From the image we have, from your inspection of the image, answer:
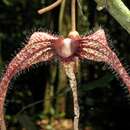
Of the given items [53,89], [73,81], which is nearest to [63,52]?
[73,81]

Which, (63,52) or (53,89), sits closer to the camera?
(63,52)

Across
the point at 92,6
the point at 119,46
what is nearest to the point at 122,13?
the point at 92,6

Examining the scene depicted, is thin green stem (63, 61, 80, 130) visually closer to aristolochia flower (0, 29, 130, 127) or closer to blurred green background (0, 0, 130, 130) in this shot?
aristolochia flower (0, 29, 130, 127)

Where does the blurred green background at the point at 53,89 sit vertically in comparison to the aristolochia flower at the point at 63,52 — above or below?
above

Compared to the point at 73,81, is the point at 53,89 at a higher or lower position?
higher

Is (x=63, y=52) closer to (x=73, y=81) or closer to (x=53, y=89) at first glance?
(x=73, y=81)

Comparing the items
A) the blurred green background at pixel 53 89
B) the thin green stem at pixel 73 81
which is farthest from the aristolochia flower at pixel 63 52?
the blurred green background at pixel 53 89

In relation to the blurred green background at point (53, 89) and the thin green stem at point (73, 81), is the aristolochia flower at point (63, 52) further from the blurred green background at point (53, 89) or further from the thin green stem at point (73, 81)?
the blurred green background at point (53, 89)

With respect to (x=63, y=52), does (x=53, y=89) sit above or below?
above

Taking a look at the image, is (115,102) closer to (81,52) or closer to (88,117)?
(88,117)
